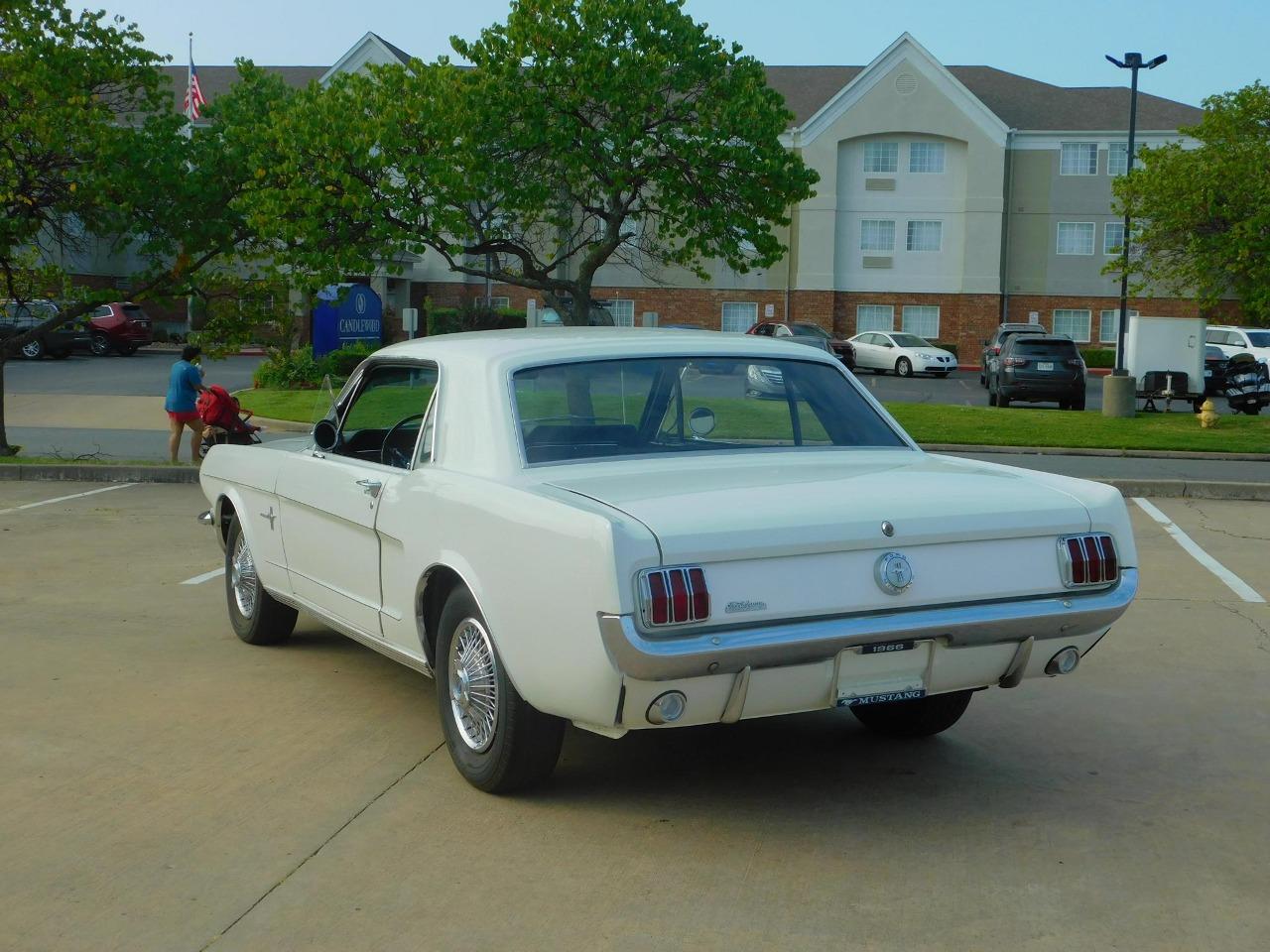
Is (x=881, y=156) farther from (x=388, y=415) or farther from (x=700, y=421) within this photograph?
(x=700, y=421)

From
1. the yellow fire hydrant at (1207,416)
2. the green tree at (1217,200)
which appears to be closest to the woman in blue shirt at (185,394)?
the green tree at (1217,200)

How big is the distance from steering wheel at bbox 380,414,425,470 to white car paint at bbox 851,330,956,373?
4002 centimetres

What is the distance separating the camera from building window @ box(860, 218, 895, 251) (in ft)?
184

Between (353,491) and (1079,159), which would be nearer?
(353,491)

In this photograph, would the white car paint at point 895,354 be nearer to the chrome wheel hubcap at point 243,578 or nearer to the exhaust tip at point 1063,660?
the chrome wheel hubcap at point 243,578

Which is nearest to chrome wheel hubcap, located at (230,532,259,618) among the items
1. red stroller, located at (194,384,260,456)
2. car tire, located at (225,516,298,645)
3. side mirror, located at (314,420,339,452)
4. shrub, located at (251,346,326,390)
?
car tire, located at (225,516,298,645)

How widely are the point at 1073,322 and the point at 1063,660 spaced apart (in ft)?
177

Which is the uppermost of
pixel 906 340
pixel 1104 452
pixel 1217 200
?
pixel 1217 200

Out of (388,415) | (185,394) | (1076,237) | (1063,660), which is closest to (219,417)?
(185,394)

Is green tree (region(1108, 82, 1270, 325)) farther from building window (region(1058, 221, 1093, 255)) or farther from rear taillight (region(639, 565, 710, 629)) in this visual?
building window (region(1058, 221, 1093, 255))

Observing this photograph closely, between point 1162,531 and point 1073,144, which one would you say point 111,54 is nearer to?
point 1162,531

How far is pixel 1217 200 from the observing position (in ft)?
77.9

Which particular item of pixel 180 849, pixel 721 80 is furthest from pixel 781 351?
pixel 721 80

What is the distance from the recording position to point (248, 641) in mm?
7863
